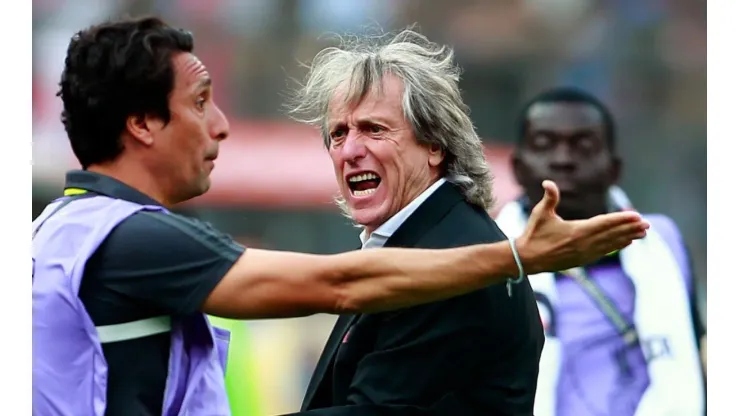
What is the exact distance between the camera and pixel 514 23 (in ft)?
26.4

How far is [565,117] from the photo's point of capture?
16.4 ft

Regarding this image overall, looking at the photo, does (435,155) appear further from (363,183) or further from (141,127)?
(141,127)

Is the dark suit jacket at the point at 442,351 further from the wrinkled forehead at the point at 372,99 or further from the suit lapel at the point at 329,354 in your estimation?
the wrinkled forehead at the point at 372,99

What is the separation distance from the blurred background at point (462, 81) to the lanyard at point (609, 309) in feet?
6.51

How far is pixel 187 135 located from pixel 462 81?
5535mm

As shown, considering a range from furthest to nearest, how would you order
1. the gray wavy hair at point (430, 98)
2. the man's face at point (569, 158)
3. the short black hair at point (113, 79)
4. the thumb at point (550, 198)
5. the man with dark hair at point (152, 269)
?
the man's face at point (569, 158) < the gray wavy hair at point (430, 98) < the short black hair at point (113, 79) < the man with dark hair at point (152, 269) < the thumb at point (550, 198)

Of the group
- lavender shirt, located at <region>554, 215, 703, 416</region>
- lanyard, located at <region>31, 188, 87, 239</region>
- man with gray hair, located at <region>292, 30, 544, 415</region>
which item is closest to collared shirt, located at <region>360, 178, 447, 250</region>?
man with gray hair, located at <region>292, 30, 544, 415</region>

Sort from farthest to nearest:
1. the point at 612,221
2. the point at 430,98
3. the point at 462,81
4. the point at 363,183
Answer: the point at 462,81 → the point at 363,183 → the point at 430,98 → the point at 612,221

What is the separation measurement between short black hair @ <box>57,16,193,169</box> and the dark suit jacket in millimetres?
625

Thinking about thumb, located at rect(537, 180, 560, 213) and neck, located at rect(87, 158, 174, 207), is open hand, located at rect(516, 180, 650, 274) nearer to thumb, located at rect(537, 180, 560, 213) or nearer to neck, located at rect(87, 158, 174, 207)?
A: thumb, located at rect(537, 180, 560, 213)

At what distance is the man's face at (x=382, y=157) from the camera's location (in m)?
2.73

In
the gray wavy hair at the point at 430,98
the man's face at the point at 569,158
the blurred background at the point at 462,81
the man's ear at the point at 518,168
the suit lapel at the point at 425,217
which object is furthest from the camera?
the blurred background at the point at 462,81

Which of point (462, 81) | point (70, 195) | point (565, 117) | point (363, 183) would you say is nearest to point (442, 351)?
point (363, 183)

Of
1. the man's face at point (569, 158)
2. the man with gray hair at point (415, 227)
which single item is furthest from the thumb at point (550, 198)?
the man's face at point (569, 158)
